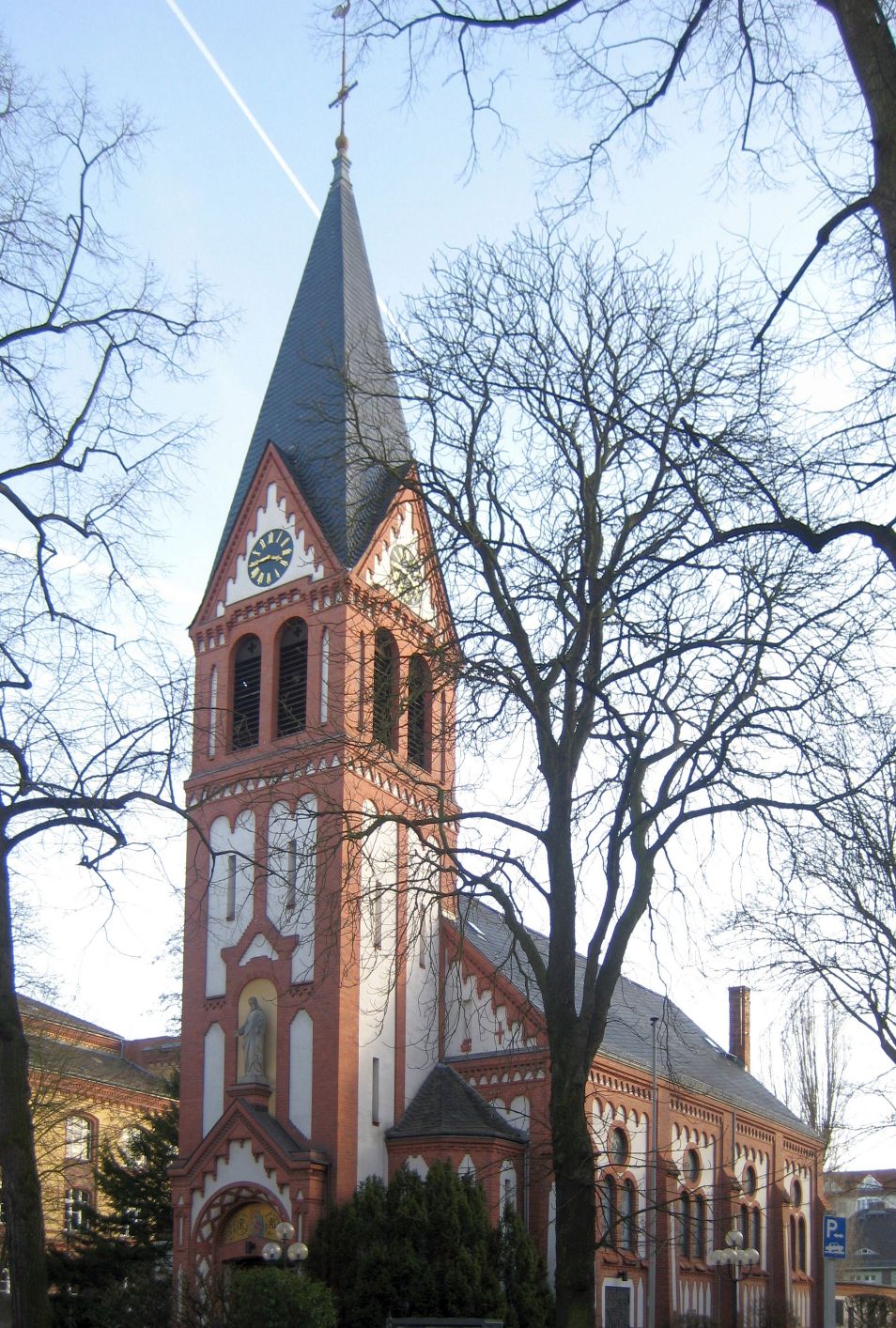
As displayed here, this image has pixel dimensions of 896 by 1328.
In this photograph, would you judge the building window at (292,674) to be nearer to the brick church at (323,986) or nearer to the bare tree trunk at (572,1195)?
the brick church at (323,986)

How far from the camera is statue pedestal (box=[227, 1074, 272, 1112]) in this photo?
95.2 feet

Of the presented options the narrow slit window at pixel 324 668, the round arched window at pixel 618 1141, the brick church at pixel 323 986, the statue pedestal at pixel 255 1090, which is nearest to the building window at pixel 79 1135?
the brick church at pixel 323 986

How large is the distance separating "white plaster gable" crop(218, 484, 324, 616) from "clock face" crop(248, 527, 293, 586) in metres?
0.11

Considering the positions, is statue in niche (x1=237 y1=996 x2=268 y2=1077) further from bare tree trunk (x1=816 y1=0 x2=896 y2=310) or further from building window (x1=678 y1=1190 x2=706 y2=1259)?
bare tree trunk (x1=816 y1=0 x2=896 y2=310)

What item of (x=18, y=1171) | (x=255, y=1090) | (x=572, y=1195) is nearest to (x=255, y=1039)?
(x=255, y=1090)

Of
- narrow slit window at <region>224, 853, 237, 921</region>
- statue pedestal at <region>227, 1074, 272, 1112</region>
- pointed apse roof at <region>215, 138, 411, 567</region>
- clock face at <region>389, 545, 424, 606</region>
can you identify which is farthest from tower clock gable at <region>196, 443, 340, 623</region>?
clock face at <region>389, 545, 424, 606</region>

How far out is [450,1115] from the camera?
29.3 metres

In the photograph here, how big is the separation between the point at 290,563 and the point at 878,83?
25.9 meters

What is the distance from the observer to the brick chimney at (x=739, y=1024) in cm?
5272

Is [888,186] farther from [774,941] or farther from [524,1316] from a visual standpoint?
[524,1316]

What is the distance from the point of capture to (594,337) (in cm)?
1346

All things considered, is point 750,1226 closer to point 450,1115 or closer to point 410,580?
point 450,1115

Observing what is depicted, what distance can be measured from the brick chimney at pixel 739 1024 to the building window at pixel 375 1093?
2572 cm

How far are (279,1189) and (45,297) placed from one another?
63.6ft
